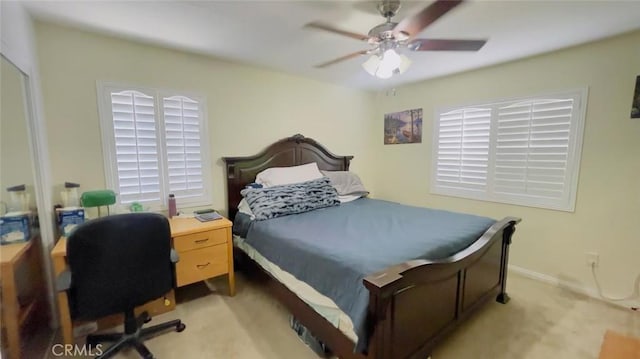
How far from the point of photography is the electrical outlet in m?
2.42

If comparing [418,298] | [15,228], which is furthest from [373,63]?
[15,228]

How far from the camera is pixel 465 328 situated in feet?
6.61

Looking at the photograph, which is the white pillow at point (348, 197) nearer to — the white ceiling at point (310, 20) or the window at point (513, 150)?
the window at point (513, 150)

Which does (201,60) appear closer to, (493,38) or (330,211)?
(330,211)

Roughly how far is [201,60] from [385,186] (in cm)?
303

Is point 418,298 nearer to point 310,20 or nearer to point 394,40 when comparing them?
point 394,40

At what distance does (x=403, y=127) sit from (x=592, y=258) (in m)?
2.45

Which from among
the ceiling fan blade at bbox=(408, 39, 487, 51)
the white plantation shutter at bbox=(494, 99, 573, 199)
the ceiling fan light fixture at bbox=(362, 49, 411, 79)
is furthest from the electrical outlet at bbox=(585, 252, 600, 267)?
the ceiling fan light fixture at bbox=(362, 49, 411, 79)

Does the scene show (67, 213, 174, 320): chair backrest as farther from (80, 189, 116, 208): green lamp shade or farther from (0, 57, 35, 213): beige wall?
(80, 189, 116, 208): green lamp shade

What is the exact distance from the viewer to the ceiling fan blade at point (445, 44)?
1761mm

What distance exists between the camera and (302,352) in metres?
1.76

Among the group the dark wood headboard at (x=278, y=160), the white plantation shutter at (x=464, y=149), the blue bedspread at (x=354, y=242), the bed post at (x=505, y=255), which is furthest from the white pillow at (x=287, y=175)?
the bed post at (x=505, y=255)

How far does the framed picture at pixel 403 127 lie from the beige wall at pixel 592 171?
68 cm

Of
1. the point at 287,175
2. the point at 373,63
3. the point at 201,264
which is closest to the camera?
the point at 373,63
